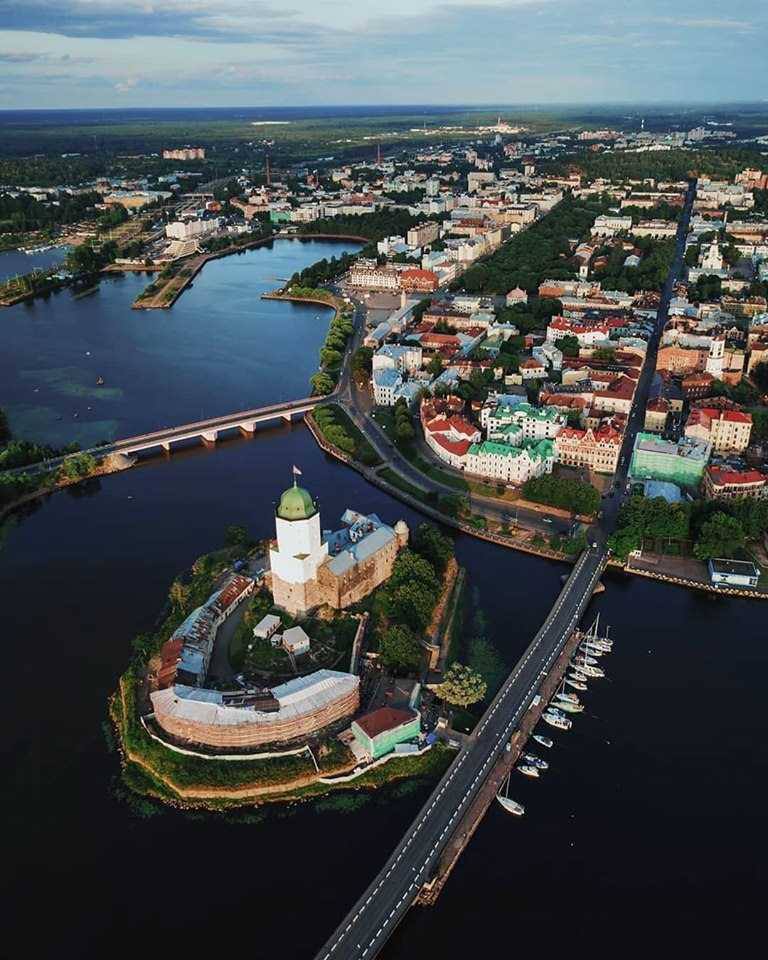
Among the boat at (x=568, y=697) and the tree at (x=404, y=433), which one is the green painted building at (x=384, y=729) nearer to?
the boat at (x=568, y=697)

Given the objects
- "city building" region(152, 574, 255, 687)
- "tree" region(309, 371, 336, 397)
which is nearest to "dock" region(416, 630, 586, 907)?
Answer: "city building" region(152, 574, 255, 687)

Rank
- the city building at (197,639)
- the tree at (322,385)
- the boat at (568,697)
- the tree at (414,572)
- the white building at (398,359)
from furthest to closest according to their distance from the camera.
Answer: the white building at (398,359)
the tree at (322,385)
the tree at (414,572)
the boat at (568,697)
the city building at (197,639)

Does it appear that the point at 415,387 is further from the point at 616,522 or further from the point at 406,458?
the point at 616,522

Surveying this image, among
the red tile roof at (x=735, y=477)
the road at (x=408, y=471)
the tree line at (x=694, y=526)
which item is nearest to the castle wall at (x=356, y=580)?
the road at (x=408, y=471)

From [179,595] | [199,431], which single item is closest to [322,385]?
[199,431]

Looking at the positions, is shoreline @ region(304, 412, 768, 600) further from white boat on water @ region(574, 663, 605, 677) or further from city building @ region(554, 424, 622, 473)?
city building @ region(554, 424, 622, 473)

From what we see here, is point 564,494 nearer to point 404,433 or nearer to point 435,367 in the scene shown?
point 404,433

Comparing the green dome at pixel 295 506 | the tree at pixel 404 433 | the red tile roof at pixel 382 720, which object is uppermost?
the green dome at pixel 295 506
